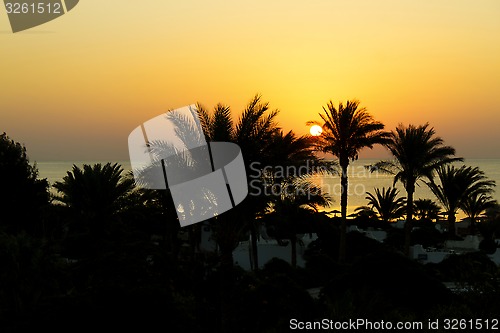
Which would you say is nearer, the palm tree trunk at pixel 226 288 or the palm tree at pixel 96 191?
the palm tree trunk at pixel 226 288

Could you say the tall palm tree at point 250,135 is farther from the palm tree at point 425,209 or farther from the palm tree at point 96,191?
the palm tree at point 425,209

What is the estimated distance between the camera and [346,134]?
29.2 m

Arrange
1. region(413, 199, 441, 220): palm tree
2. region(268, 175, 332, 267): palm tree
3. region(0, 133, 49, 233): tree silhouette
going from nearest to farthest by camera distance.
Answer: region(0, 133, 49, 233): tree silhouette
region(268, 175, 332, 267): palm tree
region(413, 199, 441, 220): palm tree

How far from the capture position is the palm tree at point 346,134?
29.3 meters

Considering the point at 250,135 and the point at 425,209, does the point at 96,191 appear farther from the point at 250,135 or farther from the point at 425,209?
the point at 425,209

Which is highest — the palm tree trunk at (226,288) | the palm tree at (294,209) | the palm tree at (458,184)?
the palm tree at (458,184)

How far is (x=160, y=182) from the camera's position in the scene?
897 inches

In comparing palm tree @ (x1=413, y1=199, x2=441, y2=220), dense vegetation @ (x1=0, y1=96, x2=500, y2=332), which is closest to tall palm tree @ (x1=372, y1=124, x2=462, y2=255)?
dense vegetation @ (x1=0, y1=96, x2=500, y2=332)

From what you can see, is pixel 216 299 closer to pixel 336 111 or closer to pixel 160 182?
pixel 160 182

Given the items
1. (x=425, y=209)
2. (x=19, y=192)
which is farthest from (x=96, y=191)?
(x=425, y=209)

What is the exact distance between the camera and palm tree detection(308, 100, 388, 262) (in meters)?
29.3

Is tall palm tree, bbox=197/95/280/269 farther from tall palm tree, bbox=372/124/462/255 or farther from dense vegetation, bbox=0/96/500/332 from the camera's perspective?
tall palm tree, bbox=372/124/462/255

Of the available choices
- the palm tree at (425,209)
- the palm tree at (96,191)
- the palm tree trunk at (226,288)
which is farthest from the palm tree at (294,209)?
the palm tree at (425,209)

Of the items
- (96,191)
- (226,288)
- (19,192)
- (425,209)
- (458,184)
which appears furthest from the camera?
(425,209)
